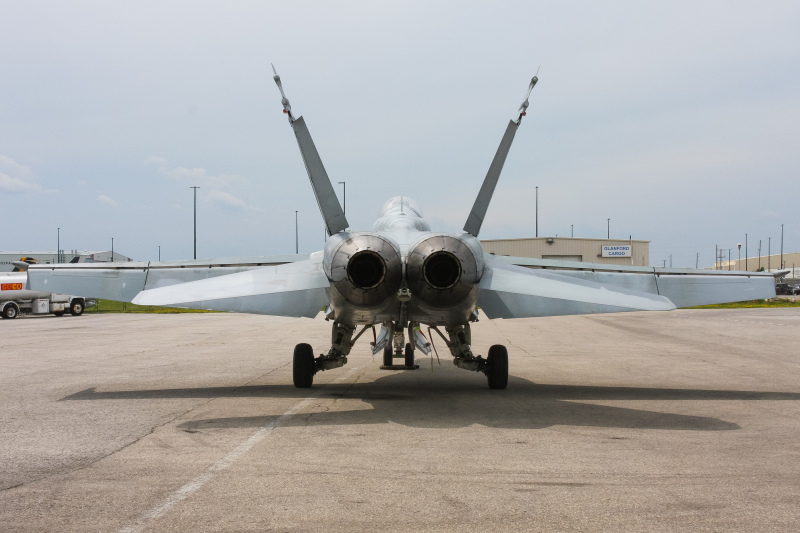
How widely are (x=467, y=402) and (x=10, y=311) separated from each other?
1672 inches

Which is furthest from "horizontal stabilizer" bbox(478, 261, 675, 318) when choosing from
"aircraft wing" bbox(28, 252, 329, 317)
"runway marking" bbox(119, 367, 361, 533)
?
"runway marking" bbox(119, 367, 361, 533)

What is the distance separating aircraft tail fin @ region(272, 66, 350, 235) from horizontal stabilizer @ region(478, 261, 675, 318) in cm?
211

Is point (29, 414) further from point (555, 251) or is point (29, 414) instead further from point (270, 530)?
point (555, 251)

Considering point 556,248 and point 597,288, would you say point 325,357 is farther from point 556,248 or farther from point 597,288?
point 556,248

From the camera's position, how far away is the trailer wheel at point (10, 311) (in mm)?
43875

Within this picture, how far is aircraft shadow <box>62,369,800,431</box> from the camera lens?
8500 mm

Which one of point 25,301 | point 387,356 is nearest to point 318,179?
point 387,356

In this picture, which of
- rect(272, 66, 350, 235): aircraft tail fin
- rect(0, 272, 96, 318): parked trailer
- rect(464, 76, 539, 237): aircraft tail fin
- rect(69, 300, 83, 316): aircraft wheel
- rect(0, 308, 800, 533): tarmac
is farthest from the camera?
rect(69, 300, 83, 316): aircraft wheel

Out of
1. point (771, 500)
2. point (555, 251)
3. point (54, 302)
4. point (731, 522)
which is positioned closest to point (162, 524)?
point (731, 522)

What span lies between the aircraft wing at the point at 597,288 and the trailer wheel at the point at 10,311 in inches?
1636

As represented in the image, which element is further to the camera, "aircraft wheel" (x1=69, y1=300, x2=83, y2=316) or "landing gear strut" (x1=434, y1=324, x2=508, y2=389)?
"aircraft wheel" (x1=69, y1=300, x2=83, y2=316)

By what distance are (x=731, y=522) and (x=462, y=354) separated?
6778mm

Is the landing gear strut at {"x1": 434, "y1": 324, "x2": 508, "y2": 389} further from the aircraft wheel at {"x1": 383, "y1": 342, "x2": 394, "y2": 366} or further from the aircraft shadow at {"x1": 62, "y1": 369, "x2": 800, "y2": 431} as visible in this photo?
the aircraft wheel at {"x1": 383, "y1": 342, "x2": 394, "y2": 366}

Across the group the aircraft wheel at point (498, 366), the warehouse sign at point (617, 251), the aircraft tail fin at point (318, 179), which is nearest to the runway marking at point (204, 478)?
the aircraft tail fin at point (318, 179)
